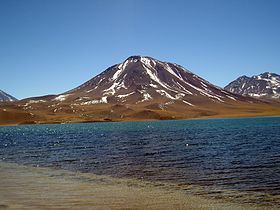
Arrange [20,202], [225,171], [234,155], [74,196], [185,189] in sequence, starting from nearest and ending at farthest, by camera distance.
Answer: [20,202]
[74,196]
[185,189]
[225,171]
[234,155]

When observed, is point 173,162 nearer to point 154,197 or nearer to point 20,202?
point 154,197

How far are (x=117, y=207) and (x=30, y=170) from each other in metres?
17.5

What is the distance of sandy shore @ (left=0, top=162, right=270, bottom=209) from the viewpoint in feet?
62.3

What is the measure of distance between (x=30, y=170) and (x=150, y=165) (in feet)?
36.8

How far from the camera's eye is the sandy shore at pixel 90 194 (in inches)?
747

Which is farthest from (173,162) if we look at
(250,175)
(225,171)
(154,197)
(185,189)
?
(154,197)

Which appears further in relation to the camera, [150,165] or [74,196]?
[150,165]

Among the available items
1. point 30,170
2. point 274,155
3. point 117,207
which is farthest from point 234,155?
point 117,207

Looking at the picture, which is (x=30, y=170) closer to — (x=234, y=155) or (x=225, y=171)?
(x=225, y=171)

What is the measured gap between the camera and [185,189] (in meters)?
23.2

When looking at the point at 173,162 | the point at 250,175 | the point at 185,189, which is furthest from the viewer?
the point at 173,162

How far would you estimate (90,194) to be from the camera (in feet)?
72.2

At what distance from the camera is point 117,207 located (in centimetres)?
1856

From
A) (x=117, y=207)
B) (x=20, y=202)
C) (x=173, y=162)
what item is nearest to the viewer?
(x=117, y=207)
